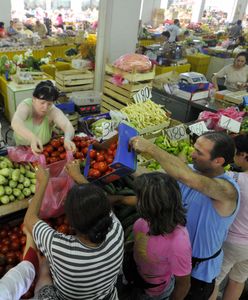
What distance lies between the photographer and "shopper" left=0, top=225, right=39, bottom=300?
4.18ft

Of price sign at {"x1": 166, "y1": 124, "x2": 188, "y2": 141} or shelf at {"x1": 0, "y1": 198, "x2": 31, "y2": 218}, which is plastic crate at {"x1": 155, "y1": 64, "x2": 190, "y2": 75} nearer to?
price sign at {"x1": 166, "y1": 124, "x2": 188, "y2": 141}

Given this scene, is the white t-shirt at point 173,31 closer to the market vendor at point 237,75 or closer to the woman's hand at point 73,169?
the market vendor at point 237,75

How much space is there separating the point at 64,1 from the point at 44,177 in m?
16.1

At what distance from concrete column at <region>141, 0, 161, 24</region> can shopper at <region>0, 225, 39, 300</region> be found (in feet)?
55.7

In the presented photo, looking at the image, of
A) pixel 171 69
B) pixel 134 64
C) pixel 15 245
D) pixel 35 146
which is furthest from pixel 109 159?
pixel 171 69

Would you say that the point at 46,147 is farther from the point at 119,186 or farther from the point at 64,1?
the point at 64,1

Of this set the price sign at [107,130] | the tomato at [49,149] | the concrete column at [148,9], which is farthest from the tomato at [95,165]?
the concrete column at [148,9]

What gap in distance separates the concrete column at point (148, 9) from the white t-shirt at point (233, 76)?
12074 mm

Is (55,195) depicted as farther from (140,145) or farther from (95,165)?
(140,145)

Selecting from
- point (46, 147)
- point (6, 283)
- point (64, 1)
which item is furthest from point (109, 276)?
point (64, 1)

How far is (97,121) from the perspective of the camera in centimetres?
368

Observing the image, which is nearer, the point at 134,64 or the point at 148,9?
the point at 134,64

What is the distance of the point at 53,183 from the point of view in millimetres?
2182

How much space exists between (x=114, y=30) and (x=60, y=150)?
11.9ft
